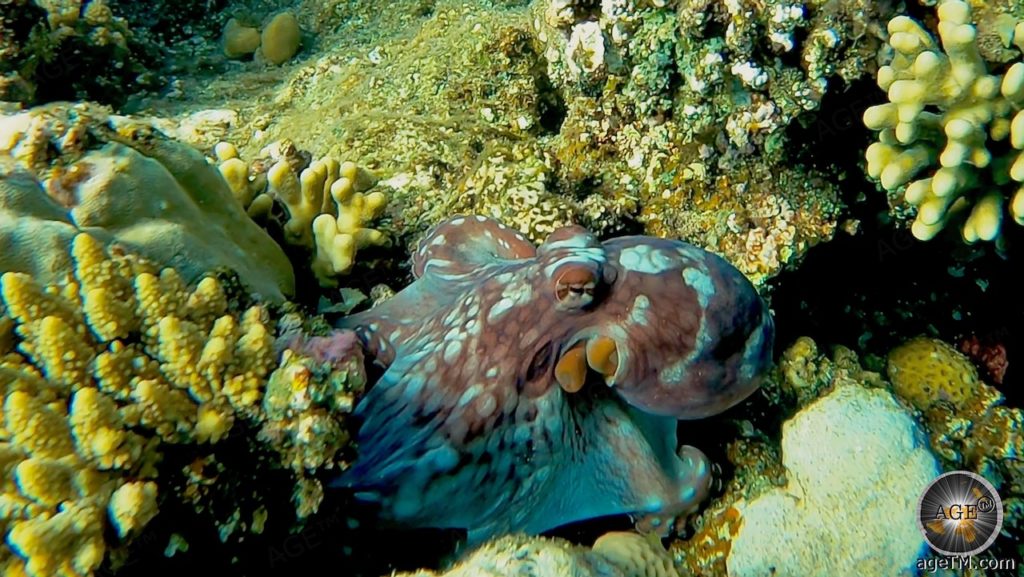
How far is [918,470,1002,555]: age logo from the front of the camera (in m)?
2.33

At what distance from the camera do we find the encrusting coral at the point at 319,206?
2.90 meters

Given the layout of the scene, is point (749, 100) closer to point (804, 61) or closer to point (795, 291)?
point (804, 61)

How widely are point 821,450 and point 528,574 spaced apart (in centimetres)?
152

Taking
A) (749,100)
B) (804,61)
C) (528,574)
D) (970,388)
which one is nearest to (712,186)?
(749,100)

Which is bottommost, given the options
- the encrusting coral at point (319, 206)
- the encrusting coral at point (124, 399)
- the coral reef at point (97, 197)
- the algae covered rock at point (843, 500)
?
the algae covered rock at point (843, 500)

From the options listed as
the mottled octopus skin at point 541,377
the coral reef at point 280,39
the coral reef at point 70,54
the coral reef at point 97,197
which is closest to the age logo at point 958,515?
the mottled octopus skin at point 541,377

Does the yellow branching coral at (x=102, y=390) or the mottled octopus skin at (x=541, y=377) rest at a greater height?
the yellow branching coral at (x=102, y=390)

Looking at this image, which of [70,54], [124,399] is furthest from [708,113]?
[70,54]

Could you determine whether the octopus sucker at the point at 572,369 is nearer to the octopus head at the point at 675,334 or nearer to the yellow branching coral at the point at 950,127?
the octopus head at the point at 675,334

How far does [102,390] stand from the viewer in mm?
1657

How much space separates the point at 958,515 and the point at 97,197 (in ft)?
10.4

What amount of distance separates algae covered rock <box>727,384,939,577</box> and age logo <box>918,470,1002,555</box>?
0.05 meters

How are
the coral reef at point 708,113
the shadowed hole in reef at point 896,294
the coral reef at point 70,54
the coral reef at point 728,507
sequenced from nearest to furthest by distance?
1. the coral reef at point 728,507
2. the coral reef at point 708,113
3. the shadowed hole in reef at point 896,294
4. the coral reef at point 70,54

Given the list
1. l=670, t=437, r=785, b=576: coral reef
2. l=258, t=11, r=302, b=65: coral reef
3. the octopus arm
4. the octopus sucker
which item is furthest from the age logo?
l=258, t=11, r=302, b=65: coral reef
